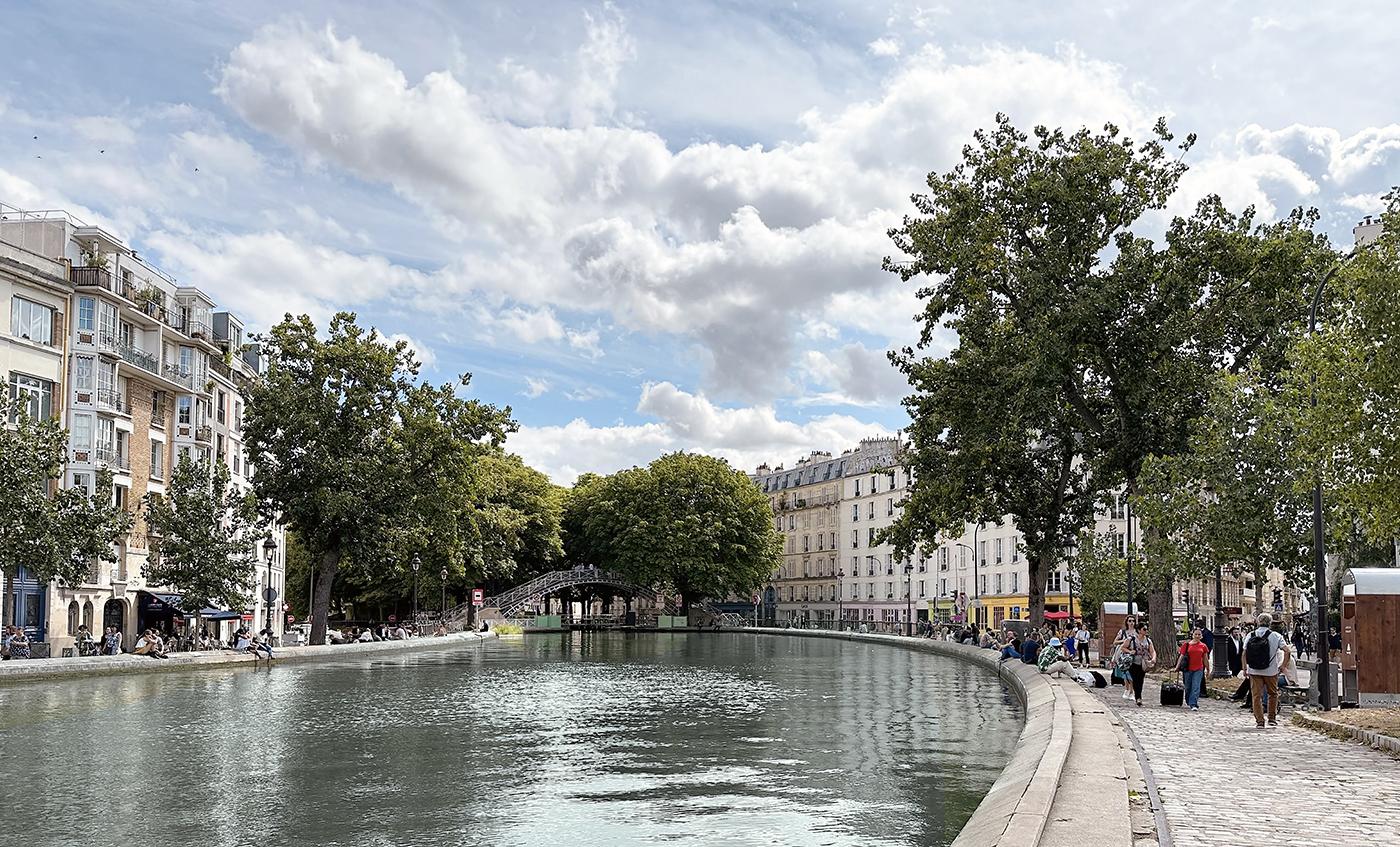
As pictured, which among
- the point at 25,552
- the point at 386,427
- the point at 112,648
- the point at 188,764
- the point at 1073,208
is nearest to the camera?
the point at 188,764

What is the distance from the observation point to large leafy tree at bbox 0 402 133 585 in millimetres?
43188

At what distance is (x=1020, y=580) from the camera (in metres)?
105

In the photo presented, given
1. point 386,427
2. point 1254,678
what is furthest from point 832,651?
point 1254,678

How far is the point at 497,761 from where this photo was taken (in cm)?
2023

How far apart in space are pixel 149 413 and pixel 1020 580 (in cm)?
6598

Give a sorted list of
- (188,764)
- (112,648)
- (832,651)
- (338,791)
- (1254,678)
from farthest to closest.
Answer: (832,651)
(112,648)
(1254,678)
(188,764)
(338,791)

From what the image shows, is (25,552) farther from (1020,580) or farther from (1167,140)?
(1020,580)

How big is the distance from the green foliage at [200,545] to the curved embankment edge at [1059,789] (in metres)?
41.5

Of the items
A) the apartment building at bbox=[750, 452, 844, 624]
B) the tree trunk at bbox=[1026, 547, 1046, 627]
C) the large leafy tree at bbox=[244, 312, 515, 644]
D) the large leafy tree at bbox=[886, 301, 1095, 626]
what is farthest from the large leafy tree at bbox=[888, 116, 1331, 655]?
the apartment building at bbox=[750, 452, 844, 624]

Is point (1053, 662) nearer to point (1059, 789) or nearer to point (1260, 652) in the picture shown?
point (1260, 652)

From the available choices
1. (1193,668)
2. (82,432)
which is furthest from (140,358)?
(1193,668)

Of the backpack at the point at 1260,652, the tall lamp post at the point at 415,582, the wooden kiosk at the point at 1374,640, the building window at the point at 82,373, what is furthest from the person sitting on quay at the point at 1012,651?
the building window at the point at 82,373

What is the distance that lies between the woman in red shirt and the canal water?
327 centimetres

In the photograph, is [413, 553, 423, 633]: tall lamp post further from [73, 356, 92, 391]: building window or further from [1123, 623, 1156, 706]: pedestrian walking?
[1123, 623, 1156, 706]: pedestrian walking
